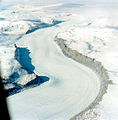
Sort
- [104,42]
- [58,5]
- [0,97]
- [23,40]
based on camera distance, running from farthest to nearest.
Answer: [58,5], [23,40], [104,42], [0,97]

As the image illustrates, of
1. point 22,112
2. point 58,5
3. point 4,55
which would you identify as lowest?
point 22,112

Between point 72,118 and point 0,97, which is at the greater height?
point 0,97

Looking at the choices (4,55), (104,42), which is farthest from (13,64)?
(104,42)

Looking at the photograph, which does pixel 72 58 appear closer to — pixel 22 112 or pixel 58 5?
pixel 22 112

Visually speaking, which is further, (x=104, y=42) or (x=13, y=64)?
(x=104, y=42)
